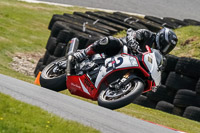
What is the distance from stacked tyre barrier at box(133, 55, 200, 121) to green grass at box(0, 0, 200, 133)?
16.9 inches

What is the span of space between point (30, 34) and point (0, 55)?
4.75 metres

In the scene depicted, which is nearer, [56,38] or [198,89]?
[198,89]

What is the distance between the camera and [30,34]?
60.9 ft

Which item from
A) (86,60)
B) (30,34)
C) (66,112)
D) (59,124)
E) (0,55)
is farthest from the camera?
(30,34)

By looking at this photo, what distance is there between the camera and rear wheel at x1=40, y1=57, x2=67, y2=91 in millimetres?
7852

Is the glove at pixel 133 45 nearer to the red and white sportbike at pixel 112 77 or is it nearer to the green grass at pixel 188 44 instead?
the red and white sportbike at pixel 112 77

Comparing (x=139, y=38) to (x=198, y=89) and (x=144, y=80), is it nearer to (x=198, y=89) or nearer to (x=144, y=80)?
(x=144, y=80)

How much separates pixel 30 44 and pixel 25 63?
260 centimetres

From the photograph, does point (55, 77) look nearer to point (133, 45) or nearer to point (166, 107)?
point (133, 45)

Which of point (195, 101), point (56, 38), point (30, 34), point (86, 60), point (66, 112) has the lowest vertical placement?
point (30, 34)

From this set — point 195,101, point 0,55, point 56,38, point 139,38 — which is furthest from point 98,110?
point 0,55

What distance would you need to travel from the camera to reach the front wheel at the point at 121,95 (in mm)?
6320

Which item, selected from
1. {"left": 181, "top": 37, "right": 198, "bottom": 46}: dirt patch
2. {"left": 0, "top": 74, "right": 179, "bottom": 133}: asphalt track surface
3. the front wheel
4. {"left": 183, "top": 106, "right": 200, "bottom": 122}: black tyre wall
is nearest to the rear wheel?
the front wheel

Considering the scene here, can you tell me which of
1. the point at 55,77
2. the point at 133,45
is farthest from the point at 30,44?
the point at 133,45
